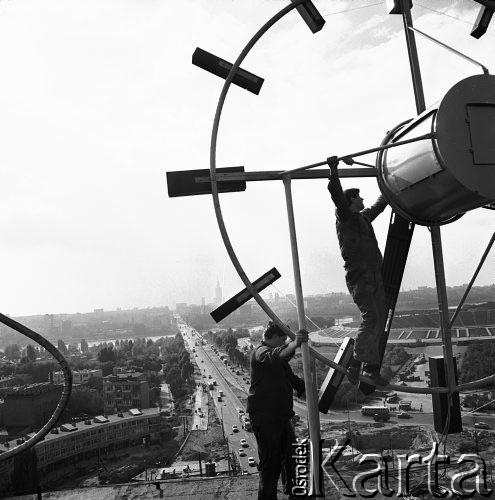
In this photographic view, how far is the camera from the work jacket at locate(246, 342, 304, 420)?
191 inches

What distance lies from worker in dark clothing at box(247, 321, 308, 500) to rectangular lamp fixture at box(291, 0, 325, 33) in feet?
10.3

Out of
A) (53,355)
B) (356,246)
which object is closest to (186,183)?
(356,246)

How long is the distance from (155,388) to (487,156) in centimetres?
6586

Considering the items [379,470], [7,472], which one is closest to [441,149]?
[379,470]

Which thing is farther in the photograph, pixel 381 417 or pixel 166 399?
pixel 166 399

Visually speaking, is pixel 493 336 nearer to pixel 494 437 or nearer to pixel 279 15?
pixel 494 437

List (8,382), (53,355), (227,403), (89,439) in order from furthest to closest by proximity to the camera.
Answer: (8,382), (227,403), (89,439), (53,355)

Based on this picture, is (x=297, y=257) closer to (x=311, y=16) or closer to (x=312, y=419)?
(x=312, y=419)

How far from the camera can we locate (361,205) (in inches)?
194

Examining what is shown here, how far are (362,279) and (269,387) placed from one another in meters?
1.47

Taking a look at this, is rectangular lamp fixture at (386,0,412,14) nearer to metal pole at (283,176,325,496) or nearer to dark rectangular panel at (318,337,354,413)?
metal pole at (283,176,325,496)

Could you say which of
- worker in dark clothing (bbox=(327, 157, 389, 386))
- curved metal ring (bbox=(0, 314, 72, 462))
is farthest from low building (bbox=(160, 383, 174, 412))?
worker in dark clothing (bbox=(327, 157, 389, 386))

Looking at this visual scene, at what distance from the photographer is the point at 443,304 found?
532 centimetres

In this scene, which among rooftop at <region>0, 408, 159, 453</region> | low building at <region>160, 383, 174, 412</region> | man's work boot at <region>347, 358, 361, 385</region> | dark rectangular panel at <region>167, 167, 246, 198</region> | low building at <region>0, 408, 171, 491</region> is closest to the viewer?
dark rectangular panel at <region>167, 167, 246, 198</region>
